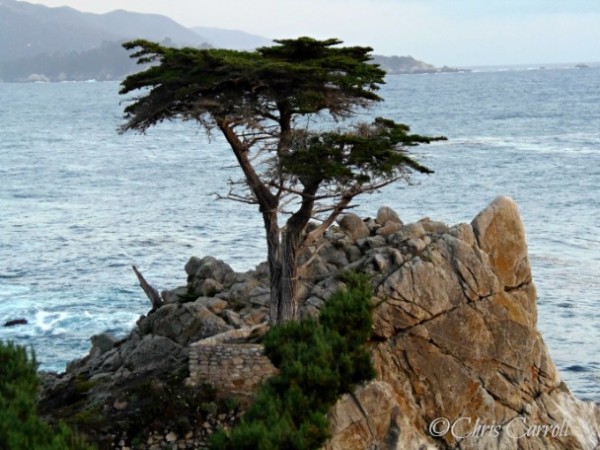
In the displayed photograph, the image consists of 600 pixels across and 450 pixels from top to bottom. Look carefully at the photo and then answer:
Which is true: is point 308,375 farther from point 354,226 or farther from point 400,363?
point 354,226

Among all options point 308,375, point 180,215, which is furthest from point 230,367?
point 180,215

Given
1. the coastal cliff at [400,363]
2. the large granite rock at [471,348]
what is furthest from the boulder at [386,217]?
the large granite rock at [471,348]

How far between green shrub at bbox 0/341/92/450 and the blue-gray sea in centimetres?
968

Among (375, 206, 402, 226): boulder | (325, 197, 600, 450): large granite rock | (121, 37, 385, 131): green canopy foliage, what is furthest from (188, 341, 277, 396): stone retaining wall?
(375, 206, 402, 226): boulder

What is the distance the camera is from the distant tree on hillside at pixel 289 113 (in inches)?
802

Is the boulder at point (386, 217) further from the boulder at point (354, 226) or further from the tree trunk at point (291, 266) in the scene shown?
the tree trunk at point (291, 266)

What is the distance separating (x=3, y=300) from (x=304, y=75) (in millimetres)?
20501

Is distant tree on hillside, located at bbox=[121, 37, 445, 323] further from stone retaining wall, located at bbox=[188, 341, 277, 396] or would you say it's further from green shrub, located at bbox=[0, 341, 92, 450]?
green shrub, located at bbox=[0, 341, 92, 450]

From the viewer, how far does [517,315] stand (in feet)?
73.3

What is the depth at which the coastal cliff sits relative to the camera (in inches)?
765

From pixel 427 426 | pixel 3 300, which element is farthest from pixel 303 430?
pixel 3 300

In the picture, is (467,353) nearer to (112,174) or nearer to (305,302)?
(305,302)

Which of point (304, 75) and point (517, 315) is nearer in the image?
point (304, 75)

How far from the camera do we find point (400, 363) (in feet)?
68.9
